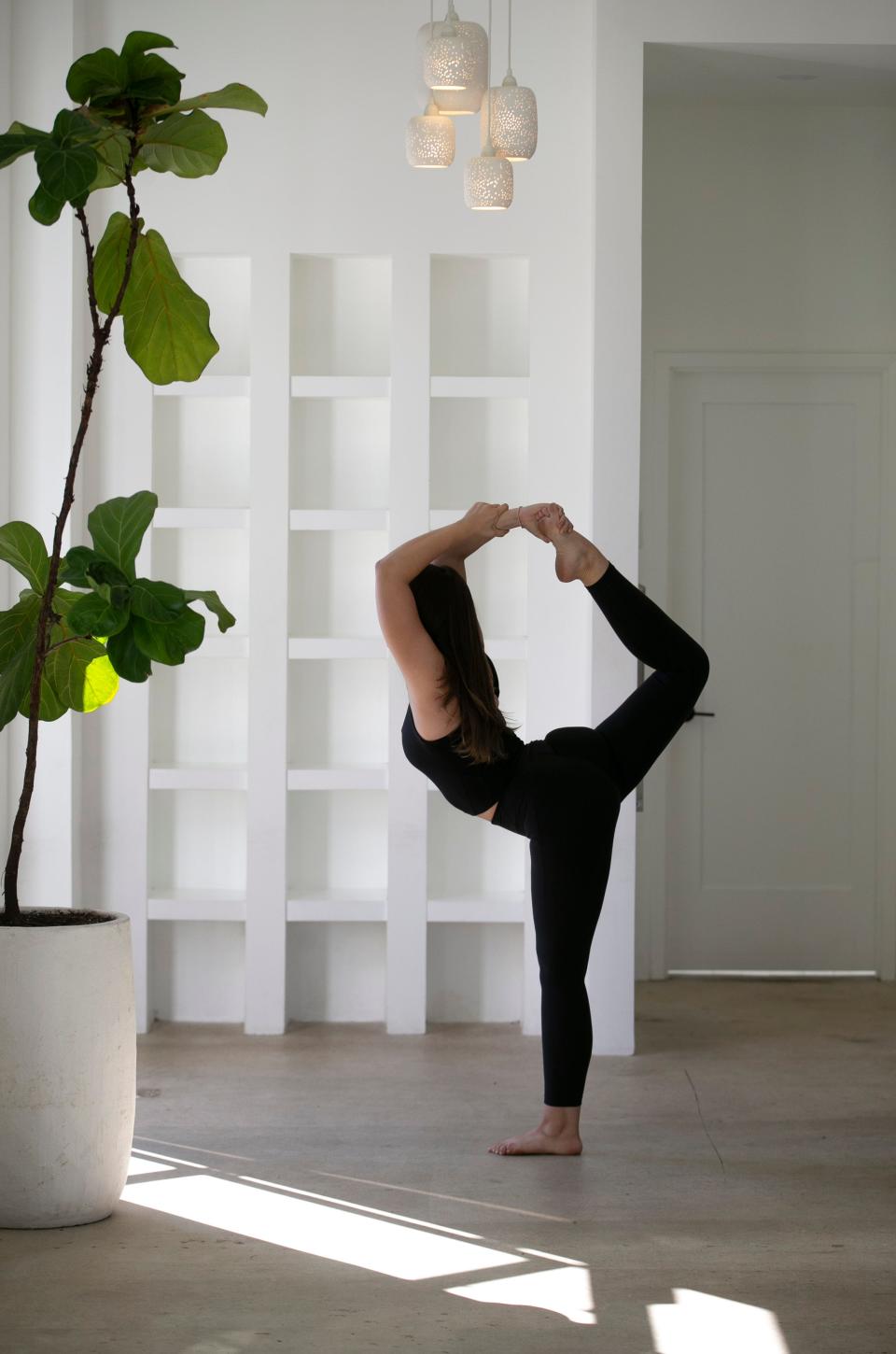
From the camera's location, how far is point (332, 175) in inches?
174

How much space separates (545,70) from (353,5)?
64cm

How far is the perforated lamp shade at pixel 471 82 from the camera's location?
3.35 meters

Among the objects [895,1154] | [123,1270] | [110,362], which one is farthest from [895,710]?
[123,1270]

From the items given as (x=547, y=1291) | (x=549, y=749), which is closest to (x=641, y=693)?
(x=549, y=749)

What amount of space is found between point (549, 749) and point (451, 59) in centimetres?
167

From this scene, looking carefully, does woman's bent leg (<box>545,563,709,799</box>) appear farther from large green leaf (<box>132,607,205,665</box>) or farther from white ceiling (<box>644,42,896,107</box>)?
white ceiling (<box>644,42,896,107</box>)

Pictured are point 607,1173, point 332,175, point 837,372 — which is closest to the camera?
point 607,1173

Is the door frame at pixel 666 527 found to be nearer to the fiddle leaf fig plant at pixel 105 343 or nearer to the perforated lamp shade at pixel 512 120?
the perforated lamp shade at pixel 512 120

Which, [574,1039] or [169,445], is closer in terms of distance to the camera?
[574,1039]

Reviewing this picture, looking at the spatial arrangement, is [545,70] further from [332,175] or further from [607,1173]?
[607,1173]

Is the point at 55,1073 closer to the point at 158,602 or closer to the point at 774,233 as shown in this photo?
the point at 158,602

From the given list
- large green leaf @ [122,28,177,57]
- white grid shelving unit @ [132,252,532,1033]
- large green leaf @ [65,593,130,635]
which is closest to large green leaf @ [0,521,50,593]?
large green leaf @ [65,593,130,635]

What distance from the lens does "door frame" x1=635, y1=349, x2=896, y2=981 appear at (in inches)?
206

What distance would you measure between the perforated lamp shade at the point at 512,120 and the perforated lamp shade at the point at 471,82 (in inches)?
2.1
